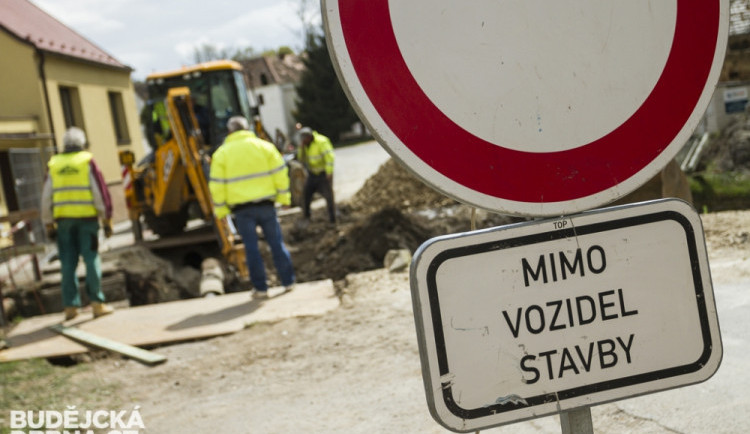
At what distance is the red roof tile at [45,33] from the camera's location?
21.5 m

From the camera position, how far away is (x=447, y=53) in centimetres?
149

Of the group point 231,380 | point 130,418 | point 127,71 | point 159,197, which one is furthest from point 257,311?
point 127,71

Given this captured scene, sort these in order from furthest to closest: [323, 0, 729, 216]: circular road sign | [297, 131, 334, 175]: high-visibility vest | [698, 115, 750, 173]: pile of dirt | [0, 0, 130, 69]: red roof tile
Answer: [0, 0, 130, 69]: red roof tile
[297, 131, 334, 175]: high-visibility vest
[698, 115, 750, 173]: pile of dirt
[323, 0, 729, 216]: circular road sign

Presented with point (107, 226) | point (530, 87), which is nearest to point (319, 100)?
point (107, 226)

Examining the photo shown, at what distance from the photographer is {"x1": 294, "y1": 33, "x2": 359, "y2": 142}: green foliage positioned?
46.0 m

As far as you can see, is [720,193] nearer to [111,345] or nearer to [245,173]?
[245,173]

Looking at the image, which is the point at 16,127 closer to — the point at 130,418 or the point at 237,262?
the point at 237,262

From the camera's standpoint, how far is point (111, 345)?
263 inches

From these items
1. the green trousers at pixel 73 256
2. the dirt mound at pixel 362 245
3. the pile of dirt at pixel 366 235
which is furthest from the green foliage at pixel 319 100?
the green trousers at pixel 73 256

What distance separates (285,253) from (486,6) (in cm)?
709

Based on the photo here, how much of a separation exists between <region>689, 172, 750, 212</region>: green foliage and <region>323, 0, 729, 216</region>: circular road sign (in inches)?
351

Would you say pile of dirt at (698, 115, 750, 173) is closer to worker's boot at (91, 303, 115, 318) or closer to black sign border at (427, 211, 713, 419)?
worker's boot at (91, 303, 115, 318)

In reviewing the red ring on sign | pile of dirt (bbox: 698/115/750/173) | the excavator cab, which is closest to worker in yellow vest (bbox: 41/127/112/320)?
the excavator cab

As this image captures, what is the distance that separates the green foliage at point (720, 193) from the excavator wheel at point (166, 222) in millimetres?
9057
